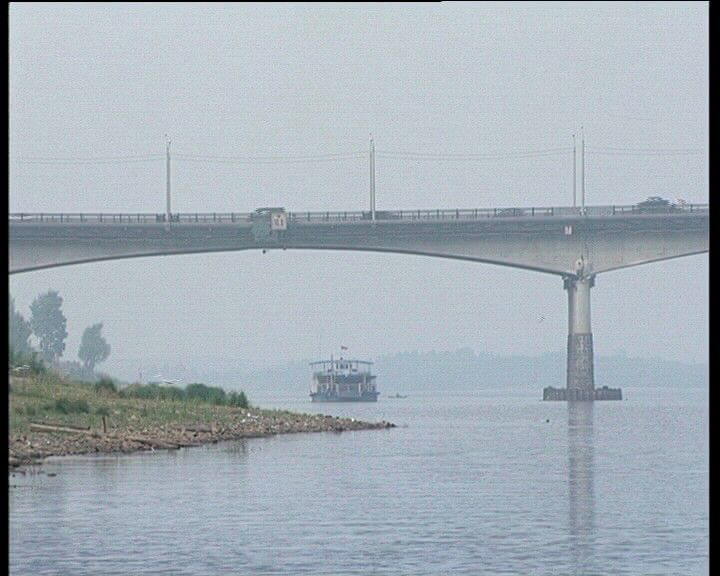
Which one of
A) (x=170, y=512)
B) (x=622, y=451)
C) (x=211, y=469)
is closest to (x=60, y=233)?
(x=622, y=451)

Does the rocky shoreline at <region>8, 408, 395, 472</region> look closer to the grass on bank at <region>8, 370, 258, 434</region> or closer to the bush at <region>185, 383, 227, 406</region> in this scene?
the grass on bank at <region>8, 370, 258, 434</region>

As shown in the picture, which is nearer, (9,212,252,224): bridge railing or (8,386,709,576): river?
(8,386,709,576): river

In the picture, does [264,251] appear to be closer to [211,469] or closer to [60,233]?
[60,233]

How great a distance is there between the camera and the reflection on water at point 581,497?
33.1 meters

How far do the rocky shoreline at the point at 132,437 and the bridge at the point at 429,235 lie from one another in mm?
41314

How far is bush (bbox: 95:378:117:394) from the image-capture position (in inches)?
3049

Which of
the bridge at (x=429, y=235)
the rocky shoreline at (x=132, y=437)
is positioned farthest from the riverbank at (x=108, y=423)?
the bridge at (x=429, y=235)

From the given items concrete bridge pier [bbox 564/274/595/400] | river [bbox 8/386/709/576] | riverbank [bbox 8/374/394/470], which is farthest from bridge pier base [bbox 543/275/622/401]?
river [bbox 8/386/709/576]

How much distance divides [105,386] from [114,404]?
27.2 ft

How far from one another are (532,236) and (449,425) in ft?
83.3

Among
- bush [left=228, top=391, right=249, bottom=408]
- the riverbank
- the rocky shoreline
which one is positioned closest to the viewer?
the rocky shoreline

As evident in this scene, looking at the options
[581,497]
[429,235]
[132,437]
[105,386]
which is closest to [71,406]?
[132,437]

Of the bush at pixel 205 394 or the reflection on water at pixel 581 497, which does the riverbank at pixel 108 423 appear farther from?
the reflection on water at pixel 581 497

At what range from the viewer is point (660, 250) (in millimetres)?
121500
